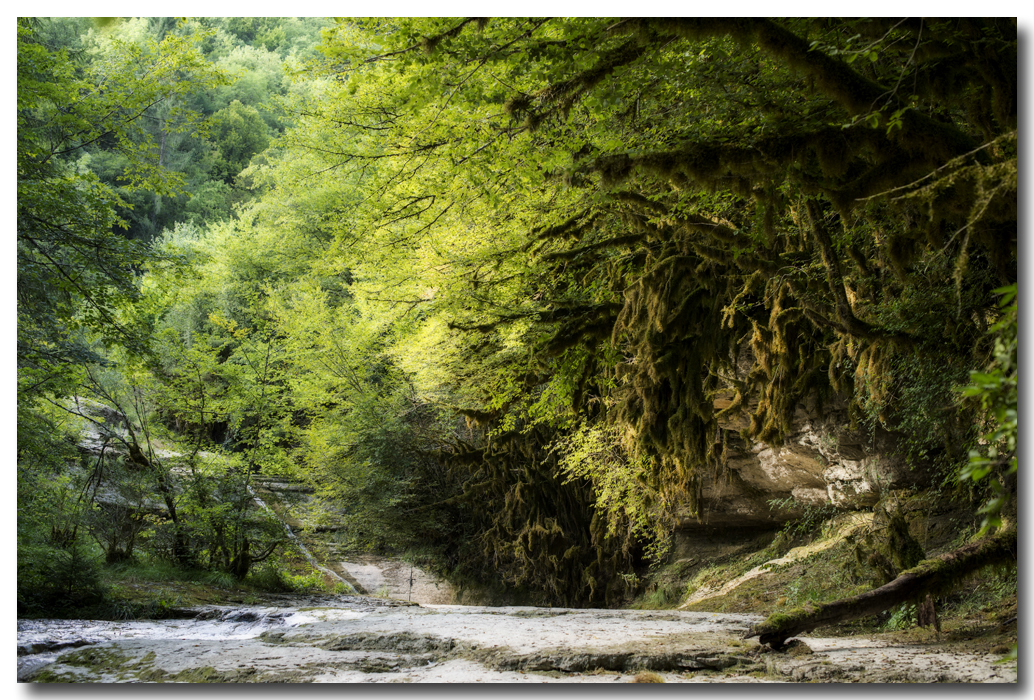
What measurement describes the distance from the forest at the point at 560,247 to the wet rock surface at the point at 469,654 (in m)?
0.32

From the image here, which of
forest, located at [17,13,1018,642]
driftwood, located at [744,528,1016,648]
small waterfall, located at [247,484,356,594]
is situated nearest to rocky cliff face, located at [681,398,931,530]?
forest, located at [17,13,1018,642]

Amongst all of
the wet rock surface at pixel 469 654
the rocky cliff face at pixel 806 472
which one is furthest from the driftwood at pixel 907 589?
the rocky cliff face at pixel 806 472

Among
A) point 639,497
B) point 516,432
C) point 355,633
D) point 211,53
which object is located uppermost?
point 211,53

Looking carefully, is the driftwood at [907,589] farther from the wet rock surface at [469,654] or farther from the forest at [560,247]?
the wet rock surface at [469,654]

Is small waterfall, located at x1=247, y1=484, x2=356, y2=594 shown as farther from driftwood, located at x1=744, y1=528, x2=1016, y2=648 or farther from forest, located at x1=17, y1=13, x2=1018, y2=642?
driftwood, located at x1=744, y1=528, x2=1016, y2=648

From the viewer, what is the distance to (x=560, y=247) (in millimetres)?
6719

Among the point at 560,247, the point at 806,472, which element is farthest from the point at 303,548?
the point at 806,472

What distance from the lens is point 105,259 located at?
4977 millimetres

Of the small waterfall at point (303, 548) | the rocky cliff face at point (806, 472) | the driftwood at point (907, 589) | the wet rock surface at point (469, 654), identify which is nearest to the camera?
the wet rock surface at point (469, 654)

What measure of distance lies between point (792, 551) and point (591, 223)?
4497 mm

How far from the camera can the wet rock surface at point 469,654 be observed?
136 inches
